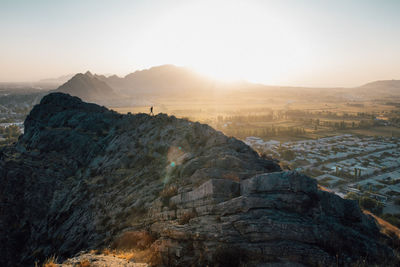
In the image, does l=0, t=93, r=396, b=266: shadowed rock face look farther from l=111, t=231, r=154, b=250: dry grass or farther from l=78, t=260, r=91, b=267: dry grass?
l=78, t=260, r=91, b=267: dry grass

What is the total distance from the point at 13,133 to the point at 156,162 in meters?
132

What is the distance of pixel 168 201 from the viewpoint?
14.8m

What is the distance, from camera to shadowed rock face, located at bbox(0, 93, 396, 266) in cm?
986

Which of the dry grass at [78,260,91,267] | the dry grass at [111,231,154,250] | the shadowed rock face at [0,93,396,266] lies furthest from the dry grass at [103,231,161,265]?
the dry grass at [78,260,91,267]

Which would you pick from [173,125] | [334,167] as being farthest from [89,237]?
[334,167]

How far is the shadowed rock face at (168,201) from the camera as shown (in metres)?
9.86

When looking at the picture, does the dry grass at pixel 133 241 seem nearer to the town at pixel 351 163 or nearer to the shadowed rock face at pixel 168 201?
the shadowed rock face at pixel 168 201

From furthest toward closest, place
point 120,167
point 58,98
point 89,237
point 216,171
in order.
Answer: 1. point 58,98
2. point 120,167
3. point 89,237
4. point 216,171

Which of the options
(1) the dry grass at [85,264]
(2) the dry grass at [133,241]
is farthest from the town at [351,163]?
(1) the dry grass at [85,264]

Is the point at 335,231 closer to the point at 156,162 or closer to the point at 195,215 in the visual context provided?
the point at 195,215

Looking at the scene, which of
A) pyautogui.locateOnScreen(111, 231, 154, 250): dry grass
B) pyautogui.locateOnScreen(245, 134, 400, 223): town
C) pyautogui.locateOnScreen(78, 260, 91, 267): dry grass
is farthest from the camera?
pyautogui.locateOnScreen(245, 134, 400, 223): town

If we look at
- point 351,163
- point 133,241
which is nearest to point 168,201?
point 133,241

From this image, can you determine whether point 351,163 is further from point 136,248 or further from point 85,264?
point 85,264

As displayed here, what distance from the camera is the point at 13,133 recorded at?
115312mm
